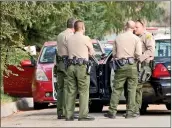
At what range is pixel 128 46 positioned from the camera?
39.8 ft

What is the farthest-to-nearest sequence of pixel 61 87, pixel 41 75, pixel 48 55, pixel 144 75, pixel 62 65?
pixel 48 55 < pixel 41 75 < pixel 61 87 < pixel 62 65 < pixel 144 75

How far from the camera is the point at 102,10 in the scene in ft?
113

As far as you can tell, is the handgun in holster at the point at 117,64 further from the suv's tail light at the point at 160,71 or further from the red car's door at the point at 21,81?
the red car's door at the point at 21,81

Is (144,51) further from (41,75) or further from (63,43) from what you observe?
(41,75)

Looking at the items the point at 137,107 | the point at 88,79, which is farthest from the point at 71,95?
the point at 137,107

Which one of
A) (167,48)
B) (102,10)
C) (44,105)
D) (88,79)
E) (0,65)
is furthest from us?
(102,10)

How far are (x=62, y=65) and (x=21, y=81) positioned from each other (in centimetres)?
444

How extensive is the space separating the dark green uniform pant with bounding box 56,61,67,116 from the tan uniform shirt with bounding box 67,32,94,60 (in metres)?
0.47

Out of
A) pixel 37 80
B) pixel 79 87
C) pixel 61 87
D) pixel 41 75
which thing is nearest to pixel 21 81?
pixel 37 80

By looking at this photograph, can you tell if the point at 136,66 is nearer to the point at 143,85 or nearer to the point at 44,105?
the point at 143,85

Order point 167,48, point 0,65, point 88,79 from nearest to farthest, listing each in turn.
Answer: point 88,79, point 167,48, point 0,65

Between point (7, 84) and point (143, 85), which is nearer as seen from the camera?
point (143, 85)

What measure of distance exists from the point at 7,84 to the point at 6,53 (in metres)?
2.00

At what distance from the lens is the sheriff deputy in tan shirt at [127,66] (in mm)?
12125
